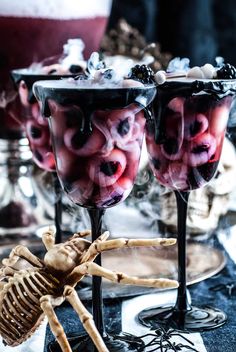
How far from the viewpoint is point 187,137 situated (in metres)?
0.80

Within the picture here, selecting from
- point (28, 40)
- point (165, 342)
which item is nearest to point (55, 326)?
point (165, 342)

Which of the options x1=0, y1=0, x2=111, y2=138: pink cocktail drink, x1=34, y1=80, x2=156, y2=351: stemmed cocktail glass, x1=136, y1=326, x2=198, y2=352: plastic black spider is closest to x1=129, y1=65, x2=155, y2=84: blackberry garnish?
x1=34, y1=80, x2=156, y2=351: stemmed cocktail glass

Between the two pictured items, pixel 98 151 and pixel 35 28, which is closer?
pixel 98 151

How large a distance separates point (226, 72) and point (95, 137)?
0.17 meters

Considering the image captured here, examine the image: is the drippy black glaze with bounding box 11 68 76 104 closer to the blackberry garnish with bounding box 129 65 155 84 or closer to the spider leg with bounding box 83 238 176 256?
the blackberry garnish with bounding box 129 65 155 84

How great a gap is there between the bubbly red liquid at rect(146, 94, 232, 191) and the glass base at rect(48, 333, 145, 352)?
18 centimetres

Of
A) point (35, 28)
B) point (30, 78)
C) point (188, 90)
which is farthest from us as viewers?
point (35, 28)

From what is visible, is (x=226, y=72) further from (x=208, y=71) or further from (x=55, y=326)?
(x=55, y=326)

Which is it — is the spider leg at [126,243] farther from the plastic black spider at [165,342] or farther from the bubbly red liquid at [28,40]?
the bubbly red liquid at [28,40]

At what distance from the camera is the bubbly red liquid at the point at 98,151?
28.4 inches

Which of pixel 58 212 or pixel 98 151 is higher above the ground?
pixel 98 151

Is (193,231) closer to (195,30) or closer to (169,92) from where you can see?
(169,92)

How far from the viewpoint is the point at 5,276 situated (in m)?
0.73

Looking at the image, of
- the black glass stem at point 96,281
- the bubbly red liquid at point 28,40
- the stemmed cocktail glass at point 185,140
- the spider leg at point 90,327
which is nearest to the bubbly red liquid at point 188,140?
the stemmed cocktail glass at point 185,140
